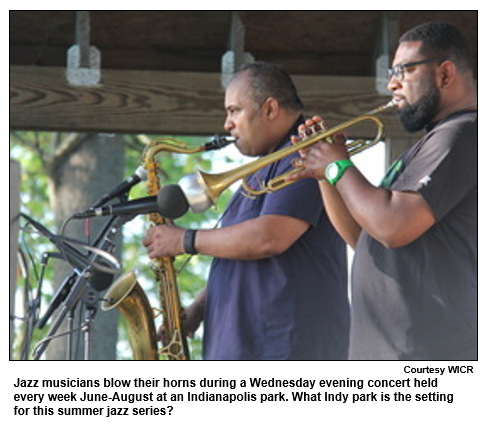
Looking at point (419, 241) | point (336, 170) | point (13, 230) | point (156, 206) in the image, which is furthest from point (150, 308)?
point (419, 241)

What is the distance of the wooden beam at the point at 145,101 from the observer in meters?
5.77

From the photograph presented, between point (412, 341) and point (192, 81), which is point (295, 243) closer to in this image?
point (412, 341)

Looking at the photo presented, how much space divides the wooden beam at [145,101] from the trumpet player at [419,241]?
80.8 inches

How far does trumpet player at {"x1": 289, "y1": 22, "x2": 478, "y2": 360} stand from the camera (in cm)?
352

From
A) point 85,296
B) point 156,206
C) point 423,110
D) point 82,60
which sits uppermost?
point 82,60

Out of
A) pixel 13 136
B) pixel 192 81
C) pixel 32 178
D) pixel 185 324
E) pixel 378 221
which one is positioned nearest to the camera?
pixel 378 221

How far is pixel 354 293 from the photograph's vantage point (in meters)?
3.75

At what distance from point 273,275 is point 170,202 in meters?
0.52

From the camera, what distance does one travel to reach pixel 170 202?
3998mm

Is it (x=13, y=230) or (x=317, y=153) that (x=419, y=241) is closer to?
(x=317, y=153)

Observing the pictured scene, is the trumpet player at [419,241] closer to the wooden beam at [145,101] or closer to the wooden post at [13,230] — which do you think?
the wooden post at [13,230]

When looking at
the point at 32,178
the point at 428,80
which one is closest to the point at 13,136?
the point at 32,178

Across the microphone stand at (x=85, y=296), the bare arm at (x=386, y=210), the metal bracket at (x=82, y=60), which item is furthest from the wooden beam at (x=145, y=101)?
the bare arm at (x=386, y=210)
